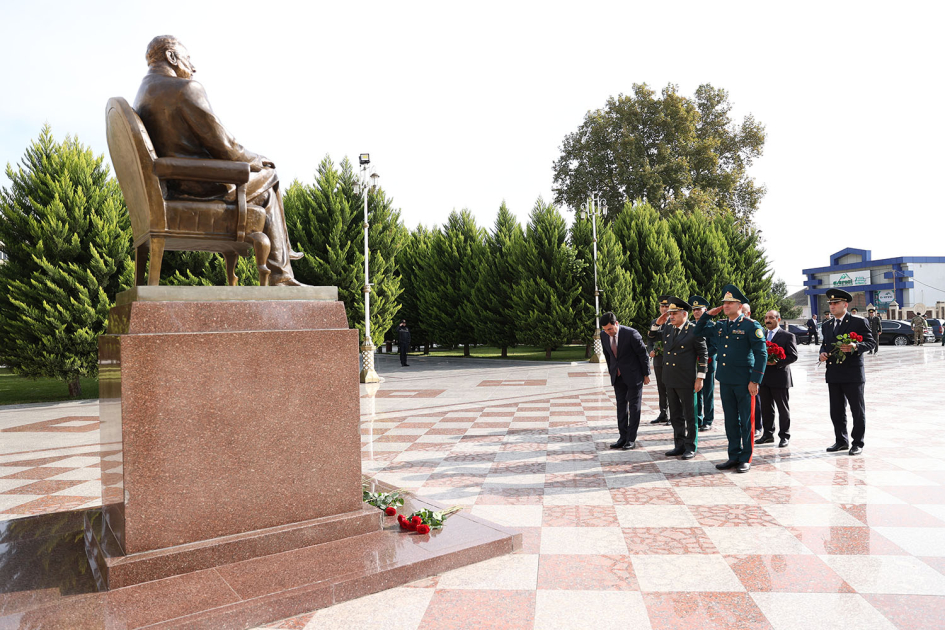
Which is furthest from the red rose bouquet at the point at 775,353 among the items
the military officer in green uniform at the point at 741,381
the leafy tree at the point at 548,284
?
the leafy tree at the point at 548,284

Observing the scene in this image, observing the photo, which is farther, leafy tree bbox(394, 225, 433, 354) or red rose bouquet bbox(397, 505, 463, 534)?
leafy tree bbox(394, 225, 433, 354)

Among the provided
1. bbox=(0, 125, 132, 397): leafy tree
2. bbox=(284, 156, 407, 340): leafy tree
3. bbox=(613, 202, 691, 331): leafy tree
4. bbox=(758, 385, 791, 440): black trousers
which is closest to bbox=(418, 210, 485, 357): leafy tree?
bbox=(613, 202, 691, 331): leafy tree

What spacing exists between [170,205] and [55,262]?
12.5 m

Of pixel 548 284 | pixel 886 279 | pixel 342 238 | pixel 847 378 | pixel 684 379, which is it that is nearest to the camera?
pixel 684 379

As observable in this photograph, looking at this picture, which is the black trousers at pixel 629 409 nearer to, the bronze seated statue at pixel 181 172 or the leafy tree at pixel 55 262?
the bronze seated statue at pixel 181 172

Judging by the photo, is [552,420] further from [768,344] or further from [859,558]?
[859,558]

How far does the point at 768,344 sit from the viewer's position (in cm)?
740

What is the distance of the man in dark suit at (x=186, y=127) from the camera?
3857mm

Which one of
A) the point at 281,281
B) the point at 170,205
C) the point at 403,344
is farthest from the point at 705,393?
the point at 403,344

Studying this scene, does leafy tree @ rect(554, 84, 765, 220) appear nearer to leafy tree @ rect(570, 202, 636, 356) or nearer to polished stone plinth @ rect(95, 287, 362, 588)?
leafy tree @ rect(570, 202, 636, 356)

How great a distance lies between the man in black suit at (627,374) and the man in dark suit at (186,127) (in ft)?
15.1

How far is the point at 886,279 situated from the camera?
58688mm

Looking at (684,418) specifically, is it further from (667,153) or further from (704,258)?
(667,153)

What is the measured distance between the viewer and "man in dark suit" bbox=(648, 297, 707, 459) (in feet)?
22.1
